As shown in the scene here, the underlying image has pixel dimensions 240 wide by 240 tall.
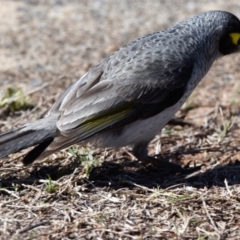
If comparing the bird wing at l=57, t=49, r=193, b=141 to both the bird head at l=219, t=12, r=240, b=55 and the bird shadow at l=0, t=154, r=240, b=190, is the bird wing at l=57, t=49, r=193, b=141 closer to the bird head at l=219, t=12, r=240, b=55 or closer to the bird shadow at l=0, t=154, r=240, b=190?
the bird shadow at l=0, t=154, r=240, b=190

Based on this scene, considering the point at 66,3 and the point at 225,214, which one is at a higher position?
the point at 66,3

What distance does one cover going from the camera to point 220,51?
661 centimetres

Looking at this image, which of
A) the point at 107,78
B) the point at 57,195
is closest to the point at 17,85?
the point at 107,78

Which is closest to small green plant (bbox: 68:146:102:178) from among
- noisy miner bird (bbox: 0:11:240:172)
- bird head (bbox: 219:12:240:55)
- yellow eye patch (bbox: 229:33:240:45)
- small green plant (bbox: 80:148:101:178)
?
small green plant (bbox: 80:148:101:178)

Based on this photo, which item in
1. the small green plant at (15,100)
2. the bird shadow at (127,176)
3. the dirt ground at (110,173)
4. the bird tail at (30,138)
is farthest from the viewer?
the small green plant at (15,100)

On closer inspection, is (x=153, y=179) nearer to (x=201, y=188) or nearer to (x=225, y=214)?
(x=201, y=188)

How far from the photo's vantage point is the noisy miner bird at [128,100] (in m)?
5.64

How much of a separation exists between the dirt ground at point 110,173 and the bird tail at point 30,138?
0.24 m

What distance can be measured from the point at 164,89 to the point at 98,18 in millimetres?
5137

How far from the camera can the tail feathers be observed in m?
5.59

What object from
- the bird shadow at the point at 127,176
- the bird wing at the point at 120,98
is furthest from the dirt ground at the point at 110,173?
the bird wing at the point at 120,98

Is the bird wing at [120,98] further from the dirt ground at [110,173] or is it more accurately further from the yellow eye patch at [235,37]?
the yellow eye patch at [235,37]

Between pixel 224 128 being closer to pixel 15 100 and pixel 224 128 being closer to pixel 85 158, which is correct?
pixel 85 158

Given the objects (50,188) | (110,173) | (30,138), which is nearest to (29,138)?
(30,138)
